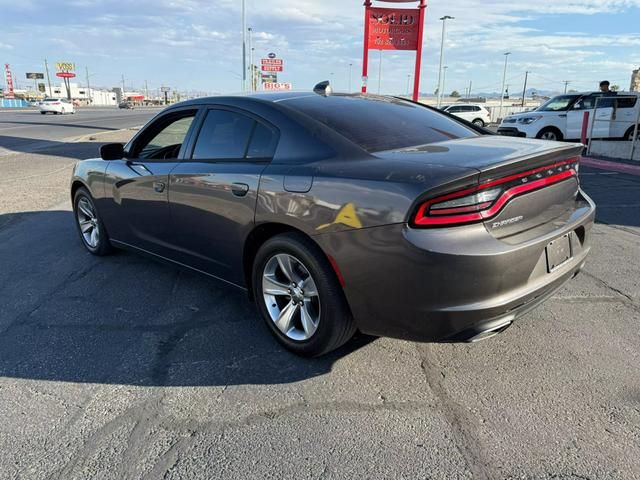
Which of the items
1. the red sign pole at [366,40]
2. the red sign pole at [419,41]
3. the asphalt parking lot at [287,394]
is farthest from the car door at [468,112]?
the asphalt parking lot at [287,394]

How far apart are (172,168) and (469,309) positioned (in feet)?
8.12

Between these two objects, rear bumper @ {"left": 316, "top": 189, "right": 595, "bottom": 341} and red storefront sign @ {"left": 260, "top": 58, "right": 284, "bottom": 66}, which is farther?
red storefront sign @ {"left": 260, "top": 58, "right": 284, "bottom": 66}

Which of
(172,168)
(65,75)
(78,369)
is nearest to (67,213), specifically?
(172,168)

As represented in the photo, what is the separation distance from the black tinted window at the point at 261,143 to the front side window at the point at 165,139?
834 millimetres

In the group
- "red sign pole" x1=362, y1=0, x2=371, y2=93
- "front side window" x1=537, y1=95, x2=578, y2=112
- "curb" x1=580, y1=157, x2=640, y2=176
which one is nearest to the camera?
"curb" x1=580, y1=157, x2=640, y2=176

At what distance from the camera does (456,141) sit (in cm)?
320

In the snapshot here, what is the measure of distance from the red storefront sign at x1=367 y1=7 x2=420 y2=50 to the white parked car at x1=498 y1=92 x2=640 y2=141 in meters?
4.72

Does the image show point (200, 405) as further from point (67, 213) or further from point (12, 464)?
point (67, 213)

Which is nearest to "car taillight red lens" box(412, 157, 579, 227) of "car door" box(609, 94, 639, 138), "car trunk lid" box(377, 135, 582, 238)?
"car trunk lid" box(377, 135, 582, 238)

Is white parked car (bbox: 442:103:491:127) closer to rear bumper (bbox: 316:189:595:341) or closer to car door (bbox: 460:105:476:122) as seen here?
Answer: car door (bbox: 460:105:476:122)

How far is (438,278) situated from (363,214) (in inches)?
19.3

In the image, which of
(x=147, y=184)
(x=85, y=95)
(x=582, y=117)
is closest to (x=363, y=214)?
(x=147, y=184)

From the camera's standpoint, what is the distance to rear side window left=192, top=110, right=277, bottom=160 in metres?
3.22

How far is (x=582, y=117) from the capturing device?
15.1 m
